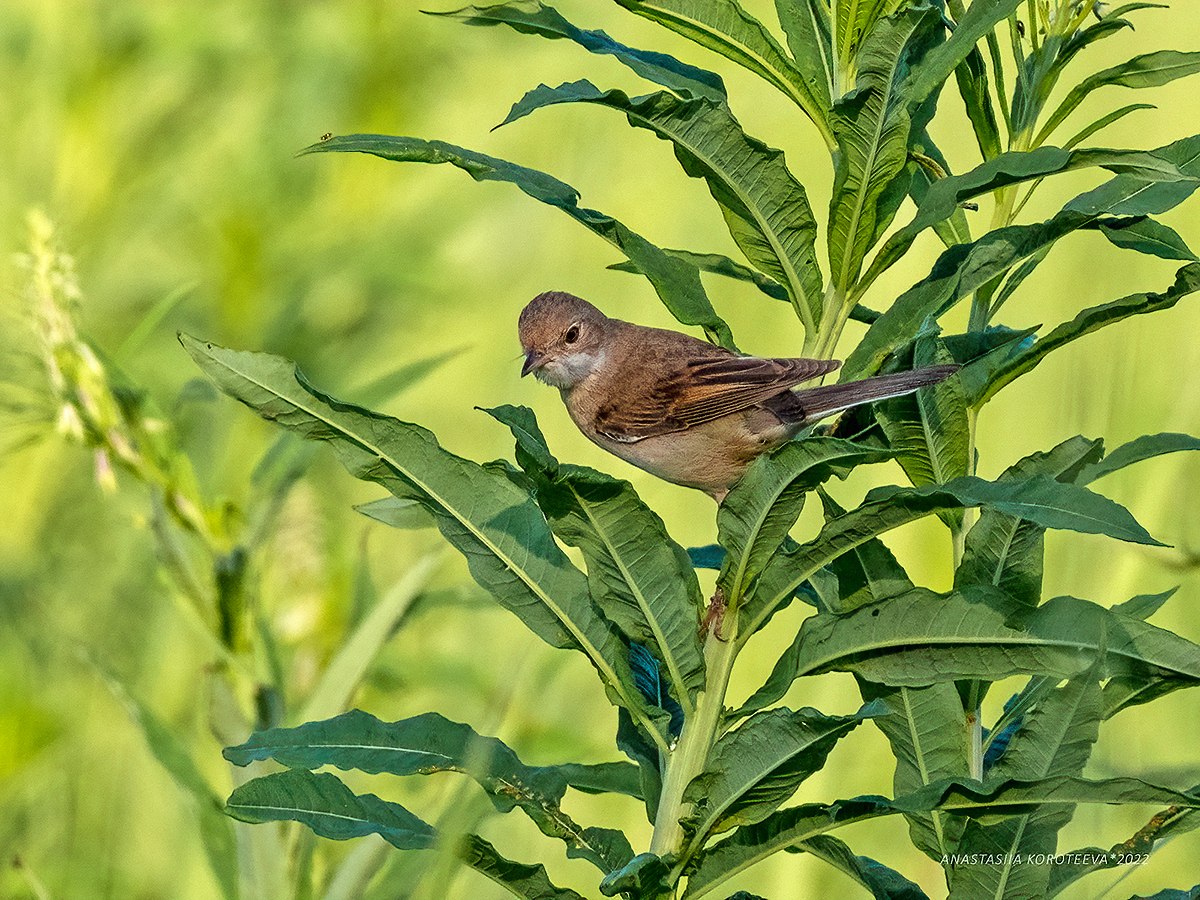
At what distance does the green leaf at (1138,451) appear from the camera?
171 cm

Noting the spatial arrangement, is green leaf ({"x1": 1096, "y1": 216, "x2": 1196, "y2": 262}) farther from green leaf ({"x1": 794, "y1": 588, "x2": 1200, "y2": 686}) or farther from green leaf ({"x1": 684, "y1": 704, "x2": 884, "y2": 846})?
green leaf ({"x1": 684, "y1": 704, "x2": 884, "y2": 846})

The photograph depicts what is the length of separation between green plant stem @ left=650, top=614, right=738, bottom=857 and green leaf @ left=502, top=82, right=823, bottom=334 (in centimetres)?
42

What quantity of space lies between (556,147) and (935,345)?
4.63m

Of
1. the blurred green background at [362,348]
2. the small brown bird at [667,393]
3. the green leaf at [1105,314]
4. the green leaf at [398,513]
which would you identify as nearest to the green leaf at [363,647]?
the blurred green background at [362,348]

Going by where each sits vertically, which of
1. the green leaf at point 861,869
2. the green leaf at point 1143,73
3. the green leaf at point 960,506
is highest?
the green leaf at point 1143,73

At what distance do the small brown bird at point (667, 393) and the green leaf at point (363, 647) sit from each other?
1.65ft

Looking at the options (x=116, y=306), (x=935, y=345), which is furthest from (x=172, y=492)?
(x=116, y=306)

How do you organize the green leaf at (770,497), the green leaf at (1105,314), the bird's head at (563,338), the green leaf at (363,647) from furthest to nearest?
the bird's head at (563,338), the green leaf at (363,647), the green leaf at (1105,314), the green leaf at (770,497)

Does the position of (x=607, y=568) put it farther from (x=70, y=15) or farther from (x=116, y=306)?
(x=70, y=15)

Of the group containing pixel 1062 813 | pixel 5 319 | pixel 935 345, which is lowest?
pixel 1062 813

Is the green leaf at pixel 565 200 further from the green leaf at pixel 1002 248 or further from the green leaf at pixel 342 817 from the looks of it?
the green leaf at pixel 342 817

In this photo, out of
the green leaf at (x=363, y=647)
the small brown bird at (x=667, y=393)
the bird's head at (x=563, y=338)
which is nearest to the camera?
the green leaf at (x=363, y=647)

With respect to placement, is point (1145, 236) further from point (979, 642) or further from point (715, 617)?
point (715, 617)

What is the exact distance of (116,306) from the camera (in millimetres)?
4910
